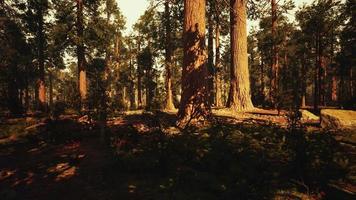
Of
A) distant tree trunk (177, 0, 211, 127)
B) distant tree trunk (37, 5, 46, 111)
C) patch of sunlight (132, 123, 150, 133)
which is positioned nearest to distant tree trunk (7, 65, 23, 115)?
distant tree trunk (37, 5, 46, 111)

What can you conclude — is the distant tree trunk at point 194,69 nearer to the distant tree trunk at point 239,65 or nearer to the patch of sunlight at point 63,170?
the distant tree trunk at point 239,65

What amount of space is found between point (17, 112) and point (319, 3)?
27.4 meters

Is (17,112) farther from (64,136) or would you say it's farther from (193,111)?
(193,111)

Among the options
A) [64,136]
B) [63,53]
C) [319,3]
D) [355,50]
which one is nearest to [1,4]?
[64,136]

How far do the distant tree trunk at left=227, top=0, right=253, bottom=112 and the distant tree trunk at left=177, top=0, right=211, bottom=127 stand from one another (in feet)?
9.99

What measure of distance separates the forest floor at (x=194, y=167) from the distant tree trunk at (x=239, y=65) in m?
3.06

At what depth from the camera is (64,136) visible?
429 inches

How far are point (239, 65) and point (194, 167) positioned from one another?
7.35 m

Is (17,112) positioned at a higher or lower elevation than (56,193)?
higher

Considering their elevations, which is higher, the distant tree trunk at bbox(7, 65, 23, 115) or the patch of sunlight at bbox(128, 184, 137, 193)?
the distant tree trunk at bbox(7, 65, 23, 115)

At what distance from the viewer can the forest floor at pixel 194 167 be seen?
5.44 m

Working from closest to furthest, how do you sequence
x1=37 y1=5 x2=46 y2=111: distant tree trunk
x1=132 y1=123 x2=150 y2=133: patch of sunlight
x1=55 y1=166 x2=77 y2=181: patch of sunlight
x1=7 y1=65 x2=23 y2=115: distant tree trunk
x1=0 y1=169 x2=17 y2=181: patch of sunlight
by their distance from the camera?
x1=55 y1=166 x2=77 y2=181: patch of sunlight < x1=0 y1=169 x2=17 y2=181: patch of sunlight < x1=132 y1=123 x2=150 y2=133: patch of sunlight < x1=7 y1=65 x2=23 y2=115: distant tree trunk < x1=37 y1=5 x2=46 y2=111: distant tree trunk

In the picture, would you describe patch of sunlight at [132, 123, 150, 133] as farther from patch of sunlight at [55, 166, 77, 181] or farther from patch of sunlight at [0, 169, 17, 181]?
patch of sunlight at [0, 169, 17, 181]

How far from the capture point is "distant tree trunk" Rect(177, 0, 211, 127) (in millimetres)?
9867
